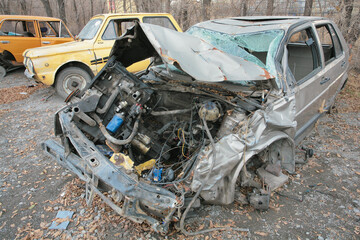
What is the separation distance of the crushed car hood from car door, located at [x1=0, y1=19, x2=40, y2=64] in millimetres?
7329

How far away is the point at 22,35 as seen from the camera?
830 cm

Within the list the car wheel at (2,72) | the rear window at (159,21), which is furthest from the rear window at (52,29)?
the rear window at (159,21)

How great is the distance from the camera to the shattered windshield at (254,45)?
2.88 metres

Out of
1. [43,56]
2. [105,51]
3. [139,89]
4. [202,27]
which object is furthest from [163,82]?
[43,56]

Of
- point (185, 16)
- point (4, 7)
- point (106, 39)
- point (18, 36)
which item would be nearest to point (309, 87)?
point (106, 39)

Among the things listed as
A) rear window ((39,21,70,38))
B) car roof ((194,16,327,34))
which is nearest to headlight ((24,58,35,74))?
rear window ((39,21,70,38))

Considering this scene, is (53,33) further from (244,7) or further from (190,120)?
(190,120)

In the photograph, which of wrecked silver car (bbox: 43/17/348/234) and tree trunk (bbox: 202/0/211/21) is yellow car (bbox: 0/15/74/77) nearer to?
tree trunk (bbox: 202/0/211/21)

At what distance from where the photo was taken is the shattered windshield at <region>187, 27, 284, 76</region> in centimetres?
288

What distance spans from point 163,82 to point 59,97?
4432mm

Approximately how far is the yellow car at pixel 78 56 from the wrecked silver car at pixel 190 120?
2839 mm

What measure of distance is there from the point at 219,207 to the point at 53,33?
894 centimetres

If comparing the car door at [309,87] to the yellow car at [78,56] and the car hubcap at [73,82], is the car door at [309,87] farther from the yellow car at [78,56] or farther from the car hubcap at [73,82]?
the car hubcap at [73,82]

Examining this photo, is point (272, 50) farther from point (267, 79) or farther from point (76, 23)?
point (76, 23)
